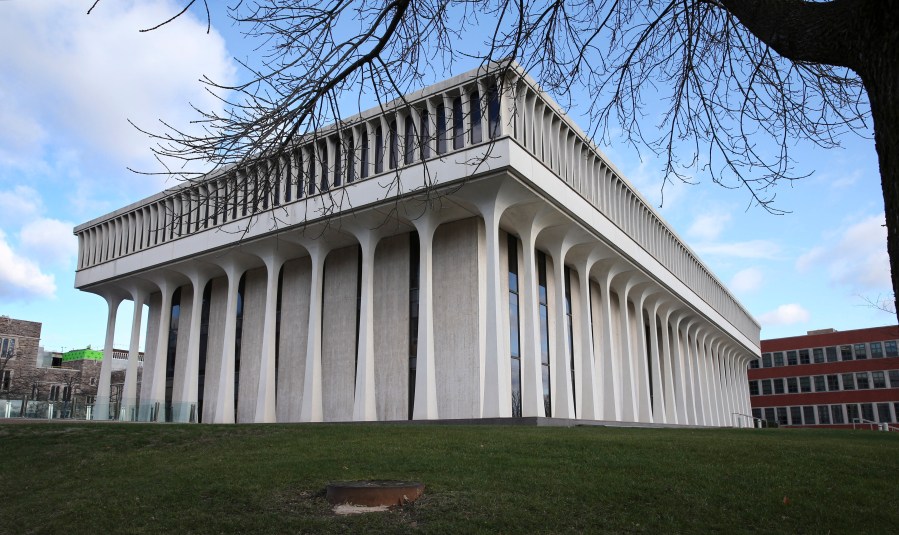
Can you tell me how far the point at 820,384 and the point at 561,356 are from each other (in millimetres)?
60671

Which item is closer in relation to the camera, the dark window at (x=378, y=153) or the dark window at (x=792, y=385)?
the dark window at (x=378, y=153)

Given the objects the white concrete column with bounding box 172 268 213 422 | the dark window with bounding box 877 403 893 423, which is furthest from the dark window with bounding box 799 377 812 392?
the white concrete column with bounding box 172 268 213 422

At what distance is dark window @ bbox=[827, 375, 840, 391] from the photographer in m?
77.9

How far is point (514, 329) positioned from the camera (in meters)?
32.0

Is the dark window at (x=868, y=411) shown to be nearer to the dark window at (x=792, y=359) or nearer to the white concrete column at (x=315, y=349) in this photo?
the dark window at (x=792, y=359)

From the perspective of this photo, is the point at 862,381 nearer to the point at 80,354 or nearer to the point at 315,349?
the point at 315,349

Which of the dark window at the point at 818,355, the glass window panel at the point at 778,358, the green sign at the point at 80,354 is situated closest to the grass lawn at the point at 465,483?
the dark window at the point at 818,355

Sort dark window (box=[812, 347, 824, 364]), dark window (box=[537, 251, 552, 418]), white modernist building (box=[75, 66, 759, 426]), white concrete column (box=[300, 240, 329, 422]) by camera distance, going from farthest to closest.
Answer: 1. dark window (box=[812, 347, 824, 364])
2. dark window (box=[537, 251, 552, 418])
3. white concrete column (box=[300, 240, 329, 422])
4. white modernist building (box=[75, 66, 759, 426])

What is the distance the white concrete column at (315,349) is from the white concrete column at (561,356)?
35.7 feet

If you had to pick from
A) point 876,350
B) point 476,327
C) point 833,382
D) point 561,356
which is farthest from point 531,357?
point 833,382

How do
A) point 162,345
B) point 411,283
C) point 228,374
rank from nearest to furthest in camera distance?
point 411,283 < point 228,374 < point 162,345

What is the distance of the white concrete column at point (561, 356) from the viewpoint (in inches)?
1214

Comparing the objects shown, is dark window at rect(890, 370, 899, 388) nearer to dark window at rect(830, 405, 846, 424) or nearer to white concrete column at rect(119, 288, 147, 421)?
dark window at rect(830, 405, 846, 424)

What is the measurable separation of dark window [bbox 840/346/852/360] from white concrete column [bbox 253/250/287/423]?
66.4 meters
